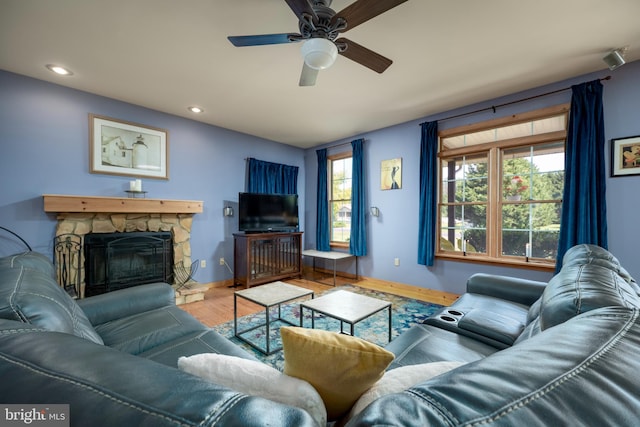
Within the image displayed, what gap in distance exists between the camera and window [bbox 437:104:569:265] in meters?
2.93

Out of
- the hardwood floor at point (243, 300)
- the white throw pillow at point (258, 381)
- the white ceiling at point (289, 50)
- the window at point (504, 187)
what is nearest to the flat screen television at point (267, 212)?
the hardwood floor at point (243, 300)

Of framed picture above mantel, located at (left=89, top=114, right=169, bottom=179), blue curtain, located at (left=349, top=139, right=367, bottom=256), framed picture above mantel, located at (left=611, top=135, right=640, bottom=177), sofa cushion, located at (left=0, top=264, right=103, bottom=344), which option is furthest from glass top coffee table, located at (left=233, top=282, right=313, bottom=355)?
framed picture above mantel, located at (left=611, top=135, right=640, bottom=177)

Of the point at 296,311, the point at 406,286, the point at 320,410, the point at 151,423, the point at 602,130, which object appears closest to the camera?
the point at 151,423

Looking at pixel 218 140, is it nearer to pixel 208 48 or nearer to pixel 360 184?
pixel 208 48

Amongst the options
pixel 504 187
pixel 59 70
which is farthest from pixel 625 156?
pixel 59 70

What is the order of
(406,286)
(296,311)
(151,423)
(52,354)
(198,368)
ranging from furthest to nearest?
(406,286), (296,311), (198,368), (52,354), (151,423)

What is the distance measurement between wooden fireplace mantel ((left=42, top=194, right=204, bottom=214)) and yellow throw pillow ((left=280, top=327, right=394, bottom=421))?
333 cm

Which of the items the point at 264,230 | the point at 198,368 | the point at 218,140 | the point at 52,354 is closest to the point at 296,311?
the point at 264,230

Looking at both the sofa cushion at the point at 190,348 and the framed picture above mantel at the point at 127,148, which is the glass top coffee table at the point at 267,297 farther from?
the framed picture above mantel at the point at 127,148

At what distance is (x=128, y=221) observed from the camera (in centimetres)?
328

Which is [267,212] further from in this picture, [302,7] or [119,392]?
[119,392]

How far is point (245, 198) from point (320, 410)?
379 cm

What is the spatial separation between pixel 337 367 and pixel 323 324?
210 cm

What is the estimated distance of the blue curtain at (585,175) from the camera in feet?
8.29
